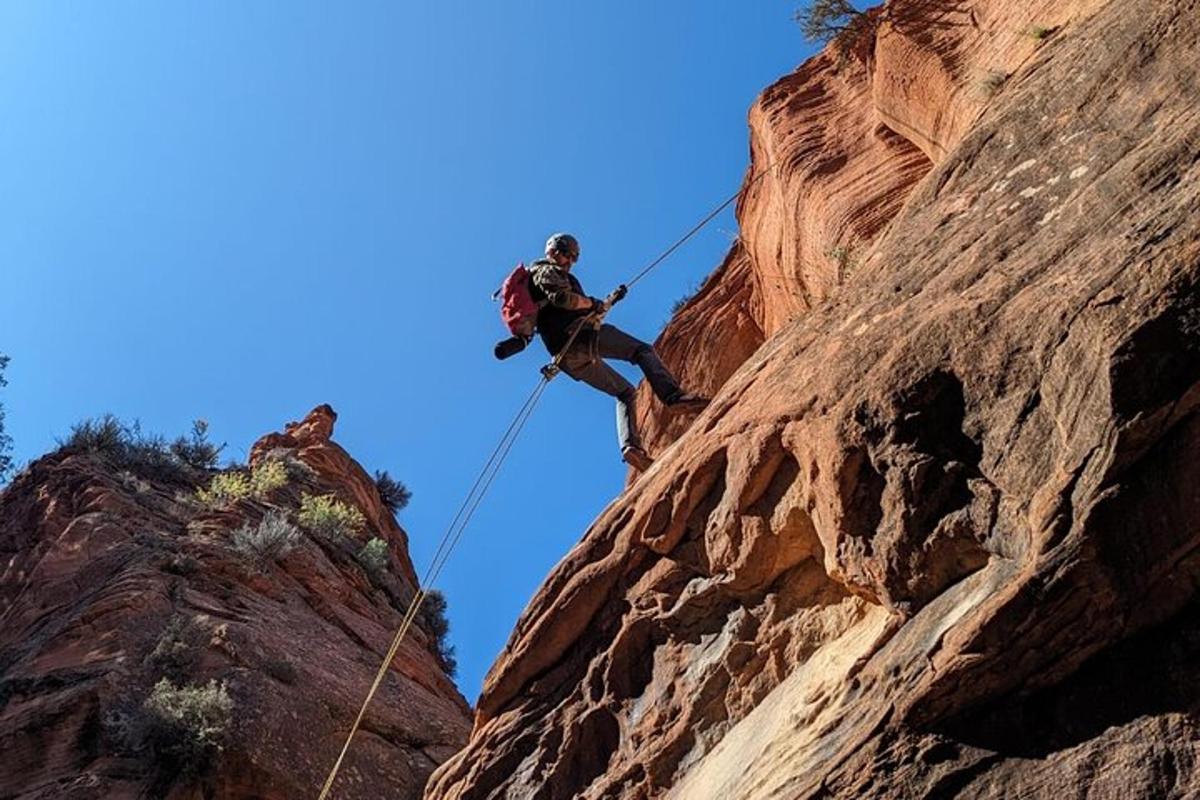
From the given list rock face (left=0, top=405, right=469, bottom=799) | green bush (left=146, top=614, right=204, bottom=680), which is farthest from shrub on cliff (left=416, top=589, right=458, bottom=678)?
green bush (left=146, top=614, right=204, bottom=680)

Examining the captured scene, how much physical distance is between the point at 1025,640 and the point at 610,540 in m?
4.40

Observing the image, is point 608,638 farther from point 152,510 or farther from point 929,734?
point 152,510

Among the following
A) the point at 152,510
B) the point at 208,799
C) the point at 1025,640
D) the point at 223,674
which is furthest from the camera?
the point at 152,510

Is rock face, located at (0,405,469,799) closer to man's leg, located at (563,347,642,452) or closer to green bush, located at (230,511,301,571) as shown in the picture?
green bush, located at (230,511,301,571)

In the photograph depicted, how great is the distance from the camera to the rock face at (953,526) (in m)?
6.38

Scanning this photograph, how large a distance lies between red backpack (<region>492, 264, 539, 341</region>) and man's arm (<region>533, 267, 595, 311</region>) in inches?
7.1

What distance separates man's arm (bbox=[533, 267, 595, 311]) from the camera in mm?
13312

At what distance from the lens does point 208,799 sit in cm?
1252

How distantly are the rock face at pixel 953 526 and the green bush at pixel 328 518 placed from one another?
11.2 meters

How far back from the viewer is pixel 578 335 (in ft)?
45.1

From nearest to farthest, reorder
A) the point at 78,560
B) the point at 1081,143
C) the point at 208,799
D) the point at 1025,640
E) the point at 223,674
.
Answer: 1. the point at 1025,640
2. the point at 1081,143
3. the point at 208,799
4. the point at 223,674
5. the point at 78,560

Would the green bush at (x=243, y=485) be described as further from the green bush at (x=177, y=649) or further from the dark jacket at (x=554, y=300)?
the dark jacket at (x=554, y=300)

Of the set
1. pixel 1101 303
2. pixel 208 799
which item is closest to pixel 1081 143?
pixel 1101 303

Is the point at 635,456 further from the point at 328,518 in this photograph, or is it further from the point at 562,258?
the point at 328,518
